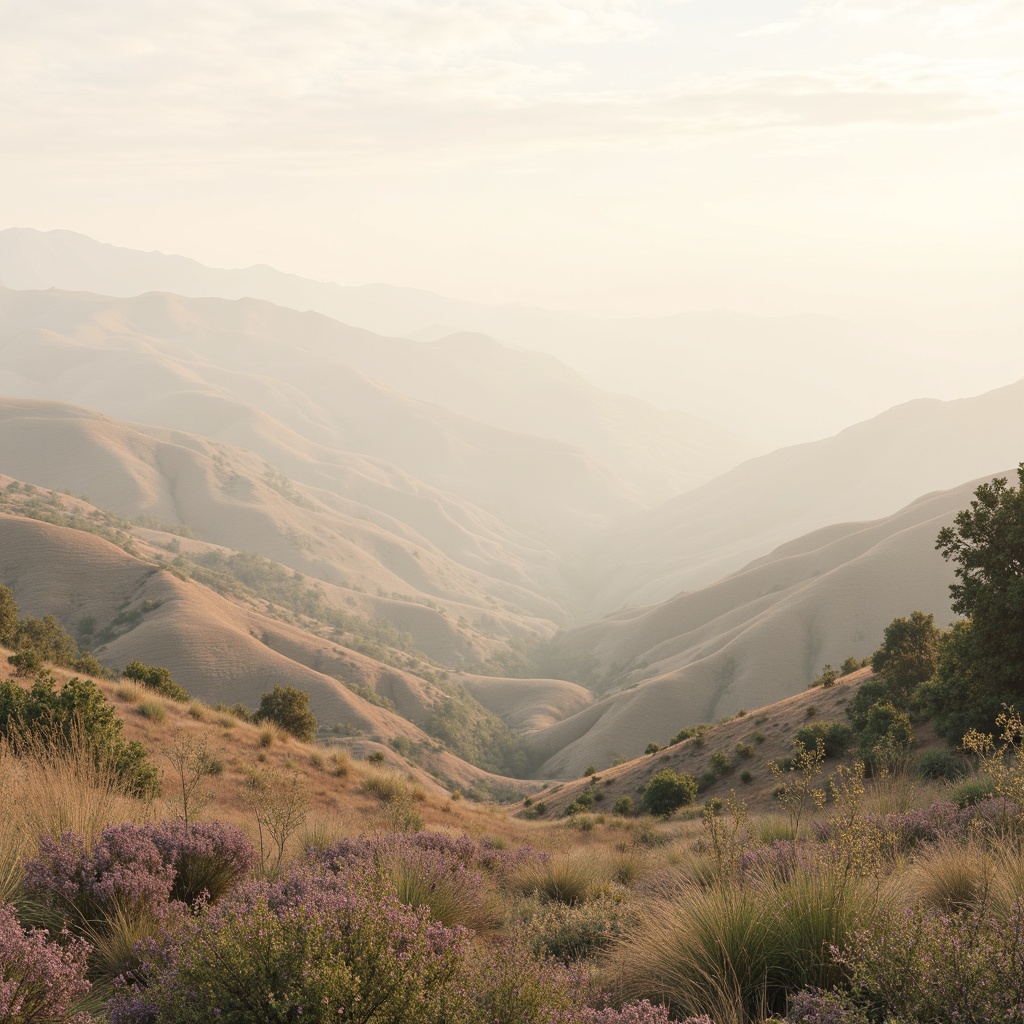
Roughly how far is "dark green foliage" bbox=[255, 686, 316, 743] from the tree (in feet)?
75.8

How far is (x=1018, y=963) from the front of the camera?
369 cm

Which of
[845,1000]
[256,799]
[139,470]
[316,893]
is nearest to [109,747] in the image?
[256,799]

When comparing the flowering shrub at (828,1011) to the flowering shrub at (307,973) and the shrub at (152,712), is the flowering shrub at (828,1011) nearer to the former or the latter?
the flowering shrub at (307,973)

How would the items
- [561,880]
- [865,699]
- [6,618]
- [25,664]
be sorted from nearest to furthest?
[561,880], [25,664], [865,699], [6,618]

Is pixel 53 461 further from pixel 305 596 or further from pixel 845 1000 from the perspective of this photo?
pixel 845 1000

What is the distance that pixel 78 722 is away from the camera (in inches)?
475

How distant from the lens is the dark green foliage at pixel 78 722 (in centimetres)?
1111

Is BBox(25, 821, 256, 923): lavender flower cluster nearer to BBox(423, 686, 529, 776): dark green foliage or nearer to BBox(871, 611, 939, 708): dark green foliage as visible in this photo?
BBox(871, 611, 939, 708): dark green foliage

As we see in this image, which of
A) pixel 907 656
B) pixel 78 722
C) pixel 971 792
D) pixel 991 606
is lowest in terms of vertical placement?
pixel 907 656

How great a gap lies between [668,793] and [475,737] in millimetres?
64104

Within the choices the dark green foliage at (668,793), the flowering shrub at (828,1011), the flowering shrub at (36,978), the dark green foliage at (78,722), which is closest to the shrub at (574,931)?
the flowering shrub at (828,1011)

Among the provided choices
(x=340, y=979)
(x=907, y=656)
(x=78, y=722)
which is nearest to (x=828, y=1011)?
(x=340, y=979)

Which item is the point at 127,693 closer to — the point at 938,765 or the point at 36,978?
the point at 36,978

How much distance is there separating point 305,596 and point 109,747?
12807 centimetres
